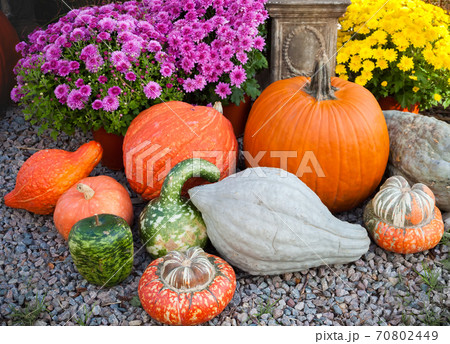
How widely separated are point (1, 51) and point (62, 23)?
1236 millimetres

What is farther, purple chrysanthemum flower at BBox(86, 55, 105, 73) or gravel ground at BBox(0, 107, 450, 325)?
purple chrysanthemum flower at BBox(86, 55, 105, 73)

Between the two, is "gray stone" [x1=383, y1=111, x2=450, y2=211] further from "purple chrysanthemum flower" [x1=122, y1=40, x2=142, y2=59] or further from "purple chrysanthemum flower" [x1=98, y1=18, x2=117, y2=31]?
"purple chrysanthemum flower" [x1=98, y1=18, x2=117, y2=31]

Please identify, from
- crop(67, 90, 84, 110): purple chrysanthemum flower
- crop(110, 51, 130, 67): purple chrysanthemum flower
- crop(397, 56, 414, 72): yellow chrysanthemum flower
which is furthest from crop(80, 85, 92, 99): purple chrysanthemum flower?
crop(397, 56, 414, 72): yellow chrysanthemum flower

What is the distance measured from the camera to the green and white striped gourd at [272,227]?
2357 mm

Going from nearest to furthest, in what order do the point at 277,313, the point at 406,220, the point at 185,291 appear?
the point at 185,291 < the point at 277,313 < the point at 406,220

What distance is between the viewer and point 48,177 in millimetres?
2822

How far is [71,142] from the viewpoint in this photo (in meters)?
3.71

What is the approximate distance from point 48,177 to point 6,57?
78.9 inches

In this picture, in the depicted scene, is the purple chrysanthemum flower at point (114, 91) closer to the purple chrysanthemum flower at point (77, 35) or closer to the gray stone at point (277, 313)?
the purple chrysanthemum flower at point (77, 35)

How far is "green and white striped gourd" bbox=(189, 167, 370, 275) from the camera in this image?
2357mm

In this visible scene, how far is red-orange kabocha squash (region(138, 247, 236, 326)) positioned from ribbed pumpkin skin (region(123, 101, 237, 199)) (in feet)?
2.59

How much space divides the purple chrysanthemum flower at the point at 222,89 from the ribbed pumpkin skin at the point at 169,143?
334 mm

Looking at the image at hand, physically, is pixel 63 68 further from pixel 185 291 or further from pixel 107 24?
pixel 185 291

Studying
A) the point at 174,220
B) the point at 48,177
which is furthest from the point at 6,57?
the point at 174,220
